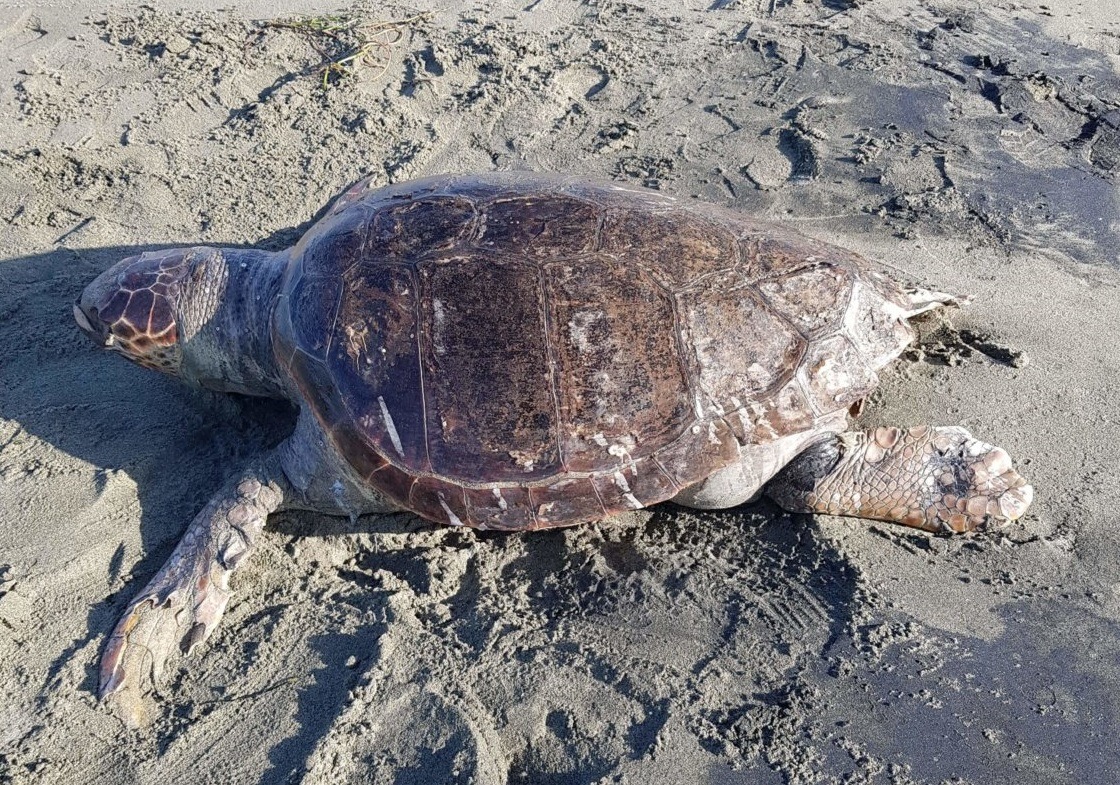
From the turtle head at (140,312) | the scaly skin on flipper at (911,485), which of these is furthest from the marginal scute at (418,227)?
the scaly skin on flipper at (911,485)

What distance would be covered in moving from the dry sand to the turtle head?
0.94 ft

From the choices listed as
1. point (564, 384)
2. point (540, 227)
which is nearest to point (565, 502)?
point (564, 384)

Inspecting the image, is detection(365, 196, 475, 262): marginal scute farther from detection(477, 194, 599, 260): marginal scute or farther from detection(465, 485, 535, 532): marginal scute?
detection(465, 485, 535, 532): marginal scute

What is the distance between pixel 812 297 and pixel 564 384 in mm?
1043

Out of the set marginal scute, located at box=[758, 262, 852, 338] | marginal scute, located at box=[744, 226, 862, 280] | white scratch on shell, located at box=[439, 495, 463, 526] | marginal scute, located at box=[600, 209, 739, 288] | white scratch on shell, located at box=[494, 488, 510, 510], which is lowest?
white scratch on shell, located at box=[439, 495, 463, 526]

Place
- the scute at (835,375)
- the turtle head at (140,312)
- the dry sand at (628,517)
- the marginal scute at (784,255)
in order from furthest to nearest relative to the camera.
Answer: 1. the turtle head at (140,312)
2. the marginal scute at (784,255)
3. the scute at (835,375)
4. the dry sand at (628,517)

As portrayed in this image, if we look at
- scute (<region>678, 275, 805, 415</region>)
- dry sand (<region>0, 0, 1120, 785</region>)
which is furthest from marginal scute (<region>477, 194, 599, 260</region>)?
dry sand (<region>0, 0, 1120, 785</region>)

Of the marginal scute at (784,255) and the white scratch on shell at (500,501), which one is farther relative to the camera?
the marginal scute at (784,255)

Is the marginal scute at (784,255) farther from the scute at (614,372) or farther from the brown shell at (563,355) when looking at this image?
the scute at (614,372)

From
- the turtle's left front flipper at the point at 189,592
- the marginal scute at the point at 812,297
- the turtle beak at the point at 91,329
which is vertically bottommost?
the turtle's left front flipper at the point at 189,592

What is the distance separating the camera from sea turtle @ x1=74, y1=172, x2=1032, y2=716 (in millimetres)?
2648

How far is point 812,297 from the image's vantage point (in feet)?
9.34

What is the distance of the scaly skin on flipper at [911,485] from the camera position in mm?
2764

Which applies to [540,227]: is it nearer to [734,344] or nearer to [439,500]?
[734,344]
